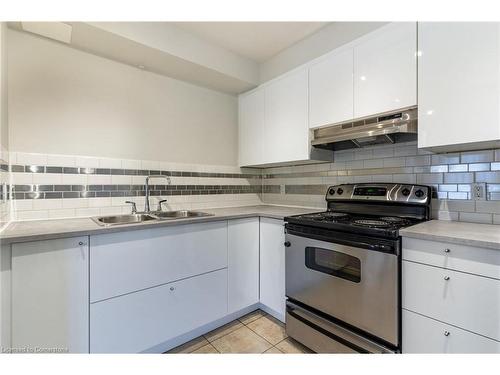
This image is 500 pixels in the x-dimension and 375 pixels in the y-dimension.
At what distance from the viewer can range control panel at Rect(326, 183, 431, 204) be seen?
1630 mm

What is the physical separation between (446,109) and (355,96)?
0.57m

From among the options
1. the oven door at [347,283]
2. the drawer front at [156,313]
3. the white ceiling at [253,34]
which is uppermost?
the white ceiling at [253,34]

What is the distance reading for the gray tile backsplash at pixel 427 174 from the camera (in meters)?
1.46

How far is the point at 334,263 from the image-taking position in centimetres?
156

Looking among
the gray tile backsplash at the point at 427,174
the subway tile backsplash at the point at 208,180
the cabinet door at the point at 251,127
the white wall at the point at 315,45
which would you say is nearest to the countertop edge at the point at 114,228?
the subway tile backsplash at the point at 208,180

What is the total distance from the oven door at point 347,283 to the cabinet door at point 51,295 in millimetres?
1292

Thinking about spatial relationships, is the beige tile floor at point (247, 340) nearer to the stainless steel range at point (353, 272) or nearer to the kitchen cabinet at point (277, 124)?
the stainless steel range at point (353, 272)

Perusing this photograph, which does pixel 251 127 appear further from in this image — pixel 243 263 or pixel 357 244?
pixel 357 244

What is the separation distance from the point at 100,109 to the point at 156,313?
1579 mm

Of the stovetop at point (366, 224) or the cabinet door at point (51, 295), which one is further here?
the stovetop at point (366, 224)

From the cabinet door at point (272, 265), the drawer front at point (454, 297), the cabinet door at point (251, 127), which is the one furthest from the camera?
the cabinet door at point (251, 127)

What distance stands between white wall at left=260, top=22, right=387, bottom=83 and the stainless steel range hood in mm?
671

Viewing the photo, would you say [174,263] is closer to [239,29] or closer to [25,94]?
[25,94]
